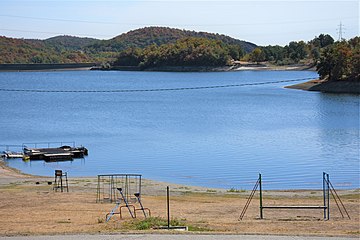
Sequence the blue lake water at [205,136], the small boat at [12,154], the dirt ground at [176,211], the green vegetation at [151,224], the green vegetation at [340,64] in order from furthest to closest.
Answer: the green vegetation at [340,64] → the small boat at [12,154] → the blue lake water at [205,136] → the dirt ground at [176,211] → the green vegetation at [151,224]

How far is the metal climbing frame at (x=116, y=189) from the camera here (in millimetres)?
25084

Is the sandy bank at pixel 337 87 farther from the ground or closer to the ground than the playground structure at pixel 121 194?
farther from the ground

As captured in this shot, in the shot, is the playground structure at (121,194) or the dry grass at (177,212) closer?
the dry grass at (177,212)

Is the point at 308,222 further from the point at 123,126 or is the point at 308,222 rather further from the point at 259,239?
the point at 123,126

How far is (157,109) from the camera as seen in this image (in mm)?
81188

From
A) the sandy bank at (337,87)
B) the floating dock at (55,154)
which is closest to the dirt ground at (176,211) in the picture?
the floating dock at (55,154)

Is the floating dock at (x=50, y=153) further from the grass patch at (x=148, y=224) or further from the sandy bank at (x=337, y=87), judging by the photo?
the sandy bank at (x=337, y=87)

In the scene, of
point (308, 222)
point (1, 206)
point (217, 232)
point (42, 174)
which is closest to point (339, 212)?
point (308, 222)

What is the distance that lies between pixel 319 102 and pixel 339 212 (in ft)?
211

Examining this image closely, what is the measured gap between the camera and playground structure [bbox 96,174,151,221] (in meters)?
20.9

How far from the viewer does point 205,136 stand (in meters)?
52.1

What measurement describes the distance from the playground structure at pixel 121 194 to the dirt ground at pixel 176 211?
0.30 metres

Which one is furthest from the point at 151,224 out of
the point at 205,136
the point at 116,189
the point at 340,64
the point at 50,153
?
the point at 340,64

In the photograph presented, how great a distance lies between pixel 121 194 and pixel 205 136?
98.1ft
